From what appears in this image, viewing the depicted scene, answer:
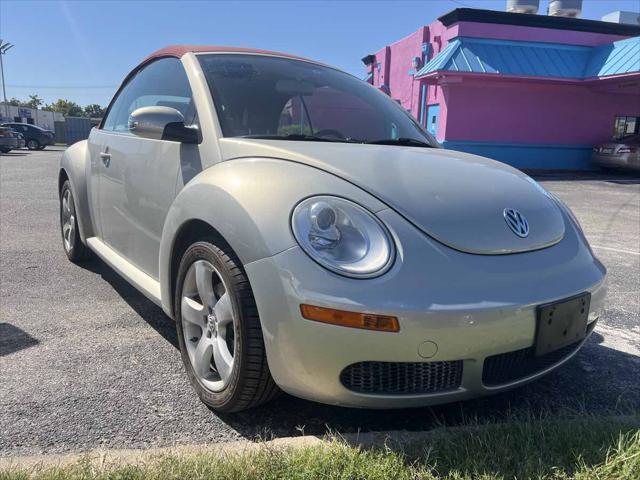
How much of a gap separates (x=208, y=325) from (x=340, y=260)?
0.80 meters

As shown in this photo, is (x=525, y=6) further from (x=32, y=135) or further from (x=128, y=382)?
(x=32, y=135)

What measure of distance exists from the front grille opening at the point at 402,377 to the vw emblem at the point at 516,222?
2.06 feet

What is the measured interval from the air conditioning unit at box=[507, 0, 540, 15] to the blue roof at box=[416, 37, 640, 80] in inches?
64.8

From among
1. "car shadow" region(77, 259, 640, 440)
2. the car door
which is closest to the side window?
the car door

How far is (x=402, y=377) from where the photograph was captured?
75.2 inches

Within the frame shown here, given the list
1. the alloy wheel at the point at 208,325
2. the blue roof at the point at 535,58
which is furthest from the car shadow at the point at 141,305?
the blue roof at the point at 535,58

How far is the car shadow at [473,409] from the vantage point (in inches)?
88.6

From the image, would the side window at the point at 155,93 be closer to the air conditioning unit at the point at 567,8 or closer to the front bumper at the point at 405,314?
the front bumper at the point at 405,314

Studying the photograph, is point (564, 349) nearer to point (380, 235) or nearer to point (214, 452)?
point (380, 235)

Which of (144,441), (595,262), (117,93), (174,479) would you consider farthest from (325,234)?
(117,93)

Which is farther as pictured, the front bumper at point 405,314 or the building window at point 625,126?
the building window at point 625,126

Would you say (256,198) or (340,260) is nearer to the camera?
(340,260)

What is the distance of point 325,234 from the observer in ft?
6.34

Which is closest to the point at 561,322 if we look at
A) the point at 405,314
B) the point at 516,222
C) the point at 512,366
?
the point at 512,366
